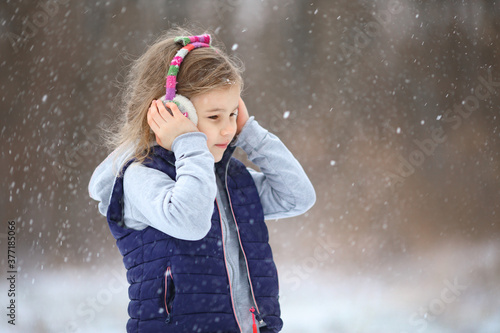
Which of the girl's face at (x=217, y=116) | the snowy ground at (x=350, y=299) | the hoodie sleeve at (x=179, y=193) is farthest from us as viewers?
the snowy ground at (x=350, y=299)

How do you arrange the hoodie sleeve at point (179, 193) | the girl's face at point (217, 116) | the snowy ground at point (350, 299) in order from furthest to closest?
1. the snowy ground at point (350, 299)
2. the girl's face at point (217, 116)
3. the hoodie sleeve at point (179, 193)

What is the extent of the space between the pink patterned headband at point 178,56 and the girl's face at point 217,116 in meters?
0.04

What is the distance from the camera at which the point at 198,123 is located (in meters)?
0.85

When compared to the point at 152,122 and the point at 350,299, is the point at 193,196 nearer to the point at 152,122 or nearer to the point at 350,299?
the point at 152,122

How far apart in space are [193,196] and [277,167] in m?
0.22

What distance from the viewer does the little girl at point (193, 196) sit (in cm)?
77

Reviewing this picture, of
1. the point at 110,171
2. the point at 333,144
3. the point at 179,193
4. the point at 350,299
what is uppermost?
the point at 333,144

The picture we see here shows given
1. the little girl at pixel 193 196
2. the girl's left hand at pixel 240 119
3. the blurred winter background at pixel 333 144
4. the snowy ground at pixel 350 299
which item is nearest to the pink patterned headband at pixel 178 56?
the little girl at pixel 193 196

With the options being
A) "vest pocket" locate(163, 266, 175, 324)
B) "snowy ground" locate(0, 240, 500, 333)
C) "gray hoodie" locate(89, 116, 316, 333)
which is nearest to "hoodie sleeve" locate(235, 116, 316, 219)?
"gray hoodie" locate(89, 116, 316, 333)

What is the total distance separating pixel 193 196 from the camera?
0.75 metres

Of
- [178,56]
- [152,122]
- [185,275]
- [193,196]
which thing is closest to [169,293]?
[185,275]

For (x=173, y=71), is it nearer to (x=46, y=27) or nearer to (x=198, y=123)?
(x=198, y=123)

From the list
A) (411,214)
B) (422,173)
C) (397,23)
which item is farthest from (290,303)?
(397,23)

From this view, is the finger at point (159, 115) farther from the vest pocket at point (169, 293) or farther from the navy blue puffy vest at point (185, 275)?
the vest pocket at point (169, 293)
